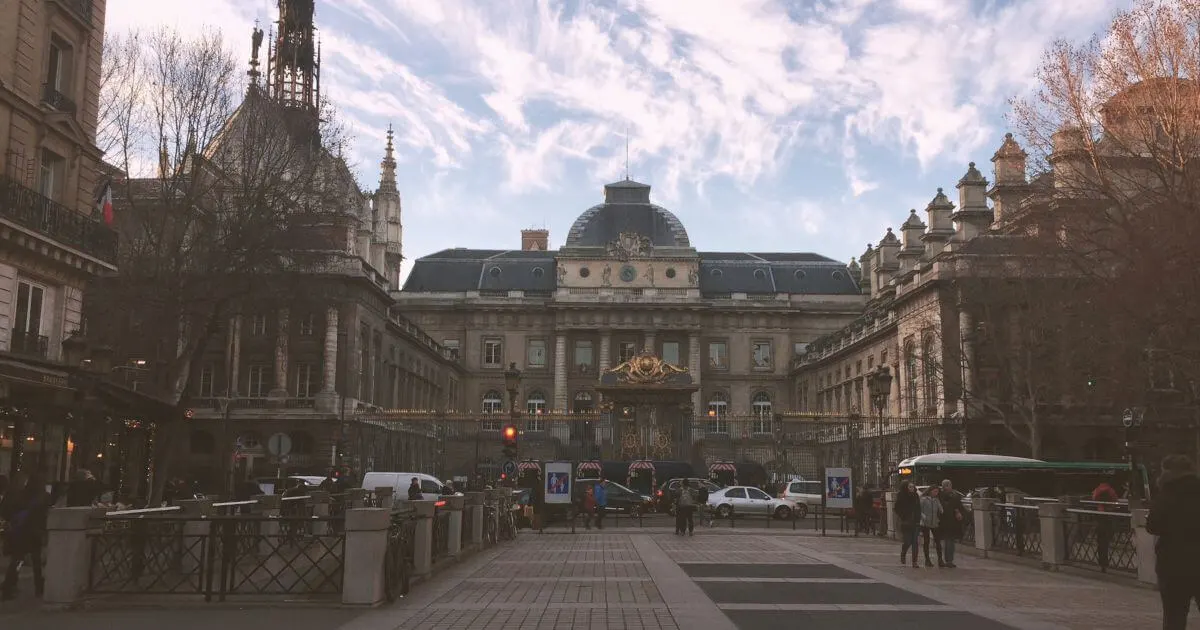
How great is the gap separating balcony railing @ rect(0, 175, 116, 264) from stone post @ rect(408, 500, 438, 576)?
48.9 feet

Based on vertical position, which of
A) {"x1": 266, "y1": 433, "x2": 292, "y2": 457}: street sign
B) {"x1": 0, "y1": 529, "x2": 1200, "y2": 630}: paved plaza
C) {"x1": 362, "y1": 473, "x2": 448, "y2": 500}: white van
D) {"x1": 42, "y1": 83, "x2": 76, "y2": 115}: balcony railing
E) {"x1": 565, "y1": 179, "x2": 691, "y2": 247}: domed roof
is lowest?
{"x1": 0, "y1": 529, "x2": 1200, "y2": 630}: paved plaza

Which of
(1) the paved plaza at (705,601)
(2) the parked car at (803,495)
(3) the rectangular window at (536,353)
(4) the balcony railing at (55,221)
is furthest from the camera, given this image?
(3) the rectangular window at (536,353)

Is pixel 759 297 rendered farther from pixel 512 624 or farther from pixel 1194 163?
pixel 512 624

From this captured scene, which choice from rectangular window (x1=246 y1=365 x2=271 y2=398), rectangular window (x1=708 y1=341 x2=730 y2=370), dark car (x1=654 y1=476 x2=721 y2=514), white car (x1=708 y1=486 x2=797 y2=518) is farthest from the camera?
rectangular window (x1=708 y1=341 x2=730 y2=370)

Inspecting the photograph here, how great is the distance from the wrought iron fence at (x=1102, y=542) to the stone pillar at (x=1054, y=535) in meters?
0.15

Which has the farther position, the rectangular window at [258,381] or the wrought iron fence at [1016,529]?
the rectangular window at [258,381]

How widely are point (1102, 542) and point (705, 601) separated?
8.87 m

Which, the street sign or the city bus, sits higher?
the street sign

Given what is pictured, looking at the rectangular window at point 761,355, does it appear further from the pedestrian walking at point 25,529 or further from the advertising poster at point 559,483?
the pedestrian walking at point 25,529

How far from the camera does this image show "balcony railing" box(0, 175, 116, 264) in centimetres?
2445

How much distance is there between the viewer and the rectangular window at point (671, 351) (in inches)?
3250

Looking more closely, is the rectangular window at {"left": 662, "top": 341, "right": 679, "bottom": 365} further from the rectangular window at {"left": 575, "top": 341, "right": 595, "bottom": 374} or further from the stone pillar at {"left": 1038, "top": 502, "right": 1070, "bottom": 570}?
the stone pillar at {"left": 1038, "top": 502, "right": 1070, "bottom": 570}

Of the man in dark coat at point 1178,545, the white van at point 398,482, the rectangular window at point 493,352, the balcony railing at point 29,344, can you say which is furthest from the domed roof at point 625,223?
the man in dark coat at point 1178,545

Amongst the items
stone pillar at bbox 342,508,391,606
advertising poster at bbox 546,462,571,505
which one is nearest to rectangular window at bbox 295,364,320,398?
advertising poster at bbox 546,462,571,505
